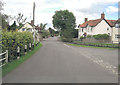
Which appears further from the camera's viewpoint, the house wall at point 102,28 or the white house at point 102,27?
the house wall at point 102,28

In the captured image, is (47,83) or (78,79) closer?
(47,83)

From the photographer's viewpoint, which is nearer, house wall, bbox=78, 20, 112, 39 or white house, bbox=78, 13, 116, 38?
white house, bbox=78, 13, 116, 38

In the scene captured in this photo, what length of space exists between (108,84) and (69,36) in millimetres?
44714

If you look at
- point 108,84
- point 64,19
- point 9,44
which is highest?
point 64,19

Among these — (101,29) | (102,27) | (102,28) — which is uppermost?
(102,27)

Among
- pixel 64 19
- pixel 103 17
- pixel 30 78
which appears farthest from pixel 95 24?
pixel 30 78

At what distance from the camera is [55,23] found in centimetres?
7462

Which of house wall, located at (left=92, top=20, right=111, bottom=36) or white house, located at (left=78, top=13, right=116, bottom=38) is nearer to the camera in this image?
white house, located at (left=78, top=13, right=116, bottom=38)

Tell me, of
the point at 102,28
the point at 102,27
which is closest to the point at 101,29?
the point at 102,28

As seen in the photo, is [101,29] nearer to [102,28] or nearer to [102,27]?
[102,28]

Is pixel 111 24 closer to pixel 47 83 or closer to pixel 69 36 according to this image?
pixel 69 36

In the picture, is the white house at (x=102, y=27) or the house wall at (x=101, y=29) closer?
the white house at (x=102, y=27)

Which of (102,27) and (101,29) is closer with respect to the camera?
(102,27)

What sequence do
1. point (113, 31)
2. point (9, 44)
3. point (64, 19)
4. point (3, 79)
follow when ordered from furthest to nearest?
point (64, 19) < point (113, 31) < point (9, 44) < point (3, 79)
